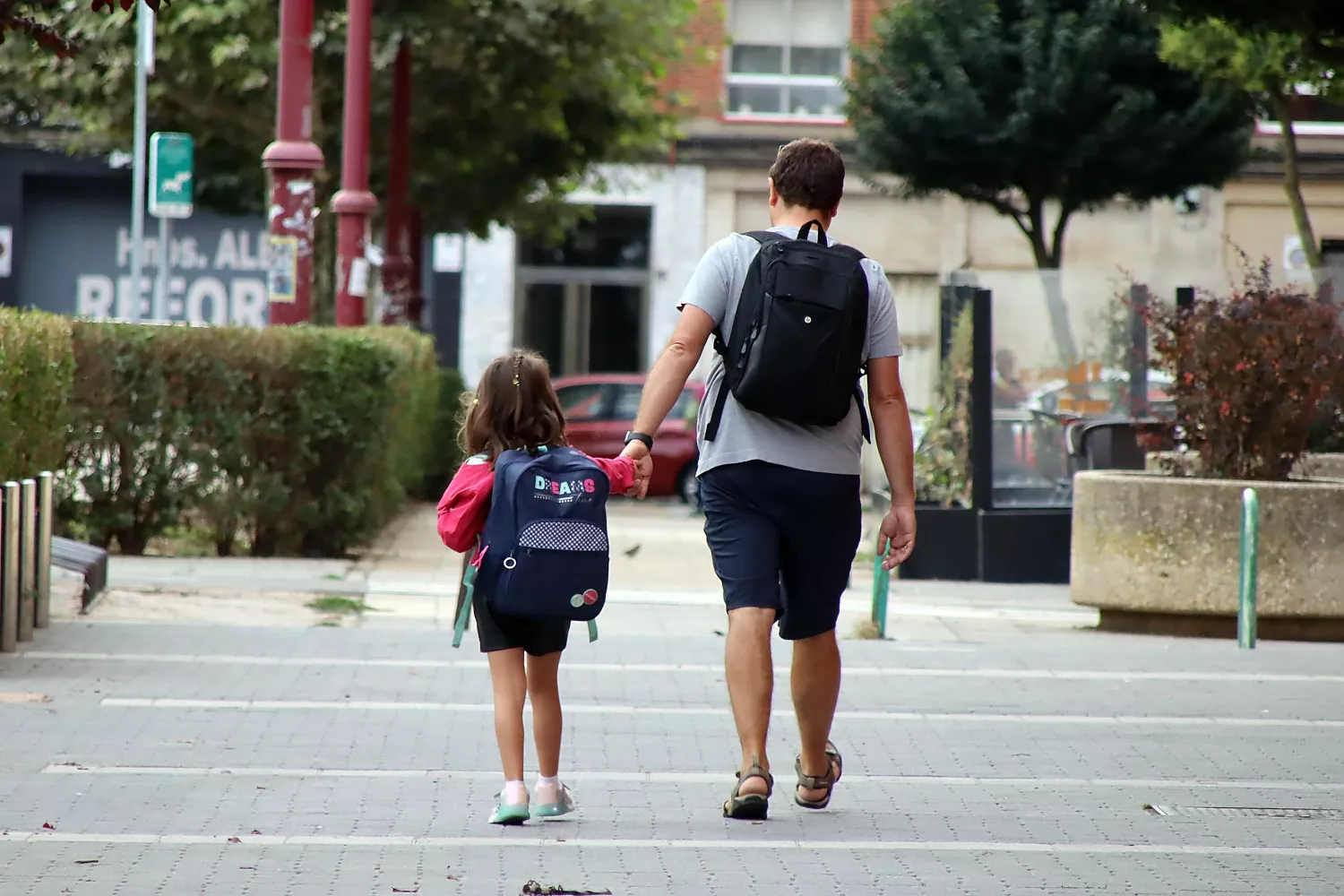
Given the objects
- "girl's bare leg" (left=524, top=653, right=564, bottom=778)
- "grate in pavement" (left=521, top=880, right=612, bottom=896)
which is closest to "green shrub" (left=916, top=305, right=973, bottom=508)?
"girl's bare leg" (left=524, top=653, right=564, bottom=778)

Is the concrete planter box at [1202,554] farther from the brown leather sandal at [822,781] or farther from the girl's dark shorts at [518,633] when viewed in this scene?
the girl's dark shorts at [518,633]

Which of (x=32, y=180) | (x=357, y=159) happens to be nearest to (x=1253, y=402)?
(x=357, y=159)

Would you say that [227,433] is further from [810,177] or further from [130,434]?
[810,177]

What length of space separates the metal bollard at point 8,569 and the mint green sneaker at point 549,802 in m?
3.71

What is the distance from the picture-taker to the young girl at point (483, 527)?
216 inches

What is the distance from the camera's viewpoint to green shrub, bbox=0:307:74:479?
9.08 metres

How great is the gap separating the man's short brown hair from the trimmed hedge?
7.37m

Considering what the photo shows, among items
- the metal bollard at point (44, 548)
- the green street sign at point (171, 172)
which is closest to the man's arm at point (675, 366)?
the metal bollard at point (44, 548)

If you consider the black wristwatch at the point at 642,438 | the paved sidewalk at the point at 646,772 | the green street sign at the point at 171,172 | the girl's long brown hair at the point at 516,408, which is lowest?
the paved sidewalk at the point at 646,772

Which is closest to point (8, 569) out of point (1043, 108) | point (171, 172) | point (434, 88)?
point (171, 172)

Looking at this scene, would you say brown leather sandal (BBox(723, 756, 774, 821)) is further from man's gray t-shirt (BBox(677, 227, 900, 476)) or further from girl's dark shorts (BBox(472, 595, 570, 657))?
man's gray t-shirt (BBox(677, 227, 900, 476))

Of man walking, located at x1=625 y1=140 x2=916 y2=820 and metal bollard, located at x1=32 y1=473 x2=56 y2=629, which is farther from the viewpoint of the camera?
metal bollard, located at x1=32 y1=473 x2=56 y2=629

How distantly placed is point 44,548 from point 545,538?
4.48 m

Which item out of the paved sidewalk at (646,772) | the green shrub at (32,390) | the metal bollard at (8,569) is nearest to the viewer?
the paved sidewalk at (646,772)
